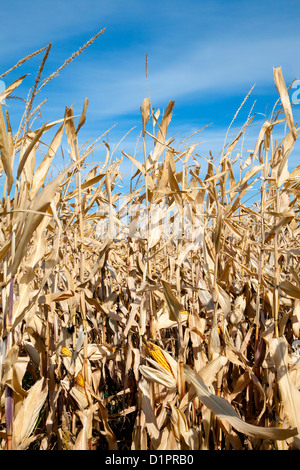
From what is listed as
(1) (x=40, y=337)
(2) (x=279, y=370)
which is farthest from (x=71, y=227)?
(2) (x=279, y=370)

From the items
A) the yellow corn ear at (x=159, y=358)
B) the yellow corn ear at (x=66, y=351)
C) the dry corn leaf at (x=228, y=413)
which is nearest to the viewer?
the dry corn leaf at (x=228, y=413)

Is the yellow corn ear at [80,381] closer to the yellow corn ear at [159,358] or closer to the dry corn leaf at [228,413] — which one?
the yellow corn ear at [159,358]

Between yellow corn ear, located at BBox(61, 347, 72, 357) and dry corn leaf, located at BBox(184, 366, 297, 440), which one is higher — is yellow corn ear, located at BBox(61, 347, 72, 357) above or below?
above

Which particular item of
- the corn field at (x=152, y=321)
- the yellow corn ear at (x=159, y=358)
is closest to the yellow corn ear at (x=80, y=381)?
the corn field at (x=152, y=321)

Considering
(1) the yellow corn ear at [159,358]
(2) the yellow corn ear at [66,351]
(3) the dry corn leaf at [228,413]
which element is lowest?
(3) the dry corn leaf at [228,413]

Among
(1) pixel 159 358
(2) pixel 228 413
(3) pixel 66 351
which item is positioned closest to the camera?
(2) pixel 228 413

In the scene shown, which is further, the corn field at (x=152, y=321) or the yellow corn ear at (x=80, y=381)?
the yellow corn ear at (x=80, y=381)

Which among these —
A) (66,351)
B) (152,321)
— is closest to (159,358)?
(152,321)

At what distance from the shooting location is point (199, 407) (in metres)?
1.96

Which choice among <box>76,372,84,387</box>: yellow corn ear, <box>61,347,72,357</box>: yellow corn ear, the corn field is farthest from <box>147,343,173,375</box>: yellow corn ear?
<box>61,347,72,357</box>: yellow corn ear

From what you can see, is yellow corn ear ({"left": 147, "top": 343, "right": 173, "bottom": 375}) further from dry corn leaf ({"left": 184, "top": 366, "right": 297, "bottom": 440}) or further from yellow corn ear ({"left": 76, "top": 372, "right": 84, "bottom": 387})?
yellow corn ear ({"left": 76, "top": 372, "right": 84, "bottom": 387})

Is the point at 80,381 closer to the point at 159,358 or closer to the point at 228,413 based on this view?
the point at 159,358
